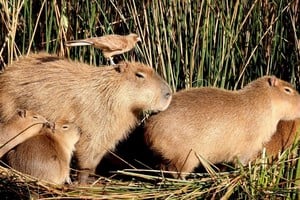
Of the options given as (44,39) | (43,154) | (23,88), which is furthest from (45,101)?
(44,39)

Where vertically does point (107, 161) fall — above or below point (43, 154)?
below

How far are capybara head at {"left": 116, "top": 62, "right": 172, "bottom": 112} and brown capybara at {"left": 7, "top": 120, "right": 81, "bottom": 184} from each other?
0.52 m

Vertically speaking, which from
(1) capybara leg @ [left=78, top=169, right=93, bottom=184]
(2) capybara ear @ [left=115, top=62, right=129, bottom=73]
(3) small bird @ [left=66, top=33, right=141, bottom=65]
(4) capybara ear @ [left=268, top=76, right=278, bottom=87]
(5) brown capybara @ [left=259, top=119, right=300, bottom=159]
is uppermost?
(3) small bird @ [left=66, top=33, right=141, bottom=65]

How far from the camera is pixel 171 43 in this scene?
668 cm

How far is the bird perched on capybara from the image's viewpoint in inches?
241

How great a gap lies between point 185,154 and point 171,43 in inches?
50.4

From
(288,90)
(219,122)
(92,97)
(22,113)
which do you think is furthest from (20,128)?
(288,90)

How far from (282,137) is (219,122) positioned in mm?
669

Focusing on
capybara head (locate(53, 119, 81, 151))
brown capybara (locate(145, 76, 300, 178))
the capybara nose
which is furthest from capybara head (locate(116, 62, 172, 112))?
the capybara nose

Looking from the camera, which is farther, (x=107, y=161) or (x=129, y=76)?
(x=107, y=161)

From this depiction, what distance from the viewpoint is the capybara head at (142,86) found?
5974mm

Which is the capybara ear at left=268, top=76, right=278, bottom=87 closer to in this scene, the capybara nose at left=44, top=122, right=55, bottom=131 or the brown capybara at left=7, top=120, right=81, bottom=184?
the brown capybara at left=7, top=120, right=81, bottom=184

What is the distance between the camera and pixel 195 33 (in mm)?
6512

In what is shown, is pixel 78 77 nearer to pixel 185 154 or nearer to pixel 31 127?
pixel 31 127
